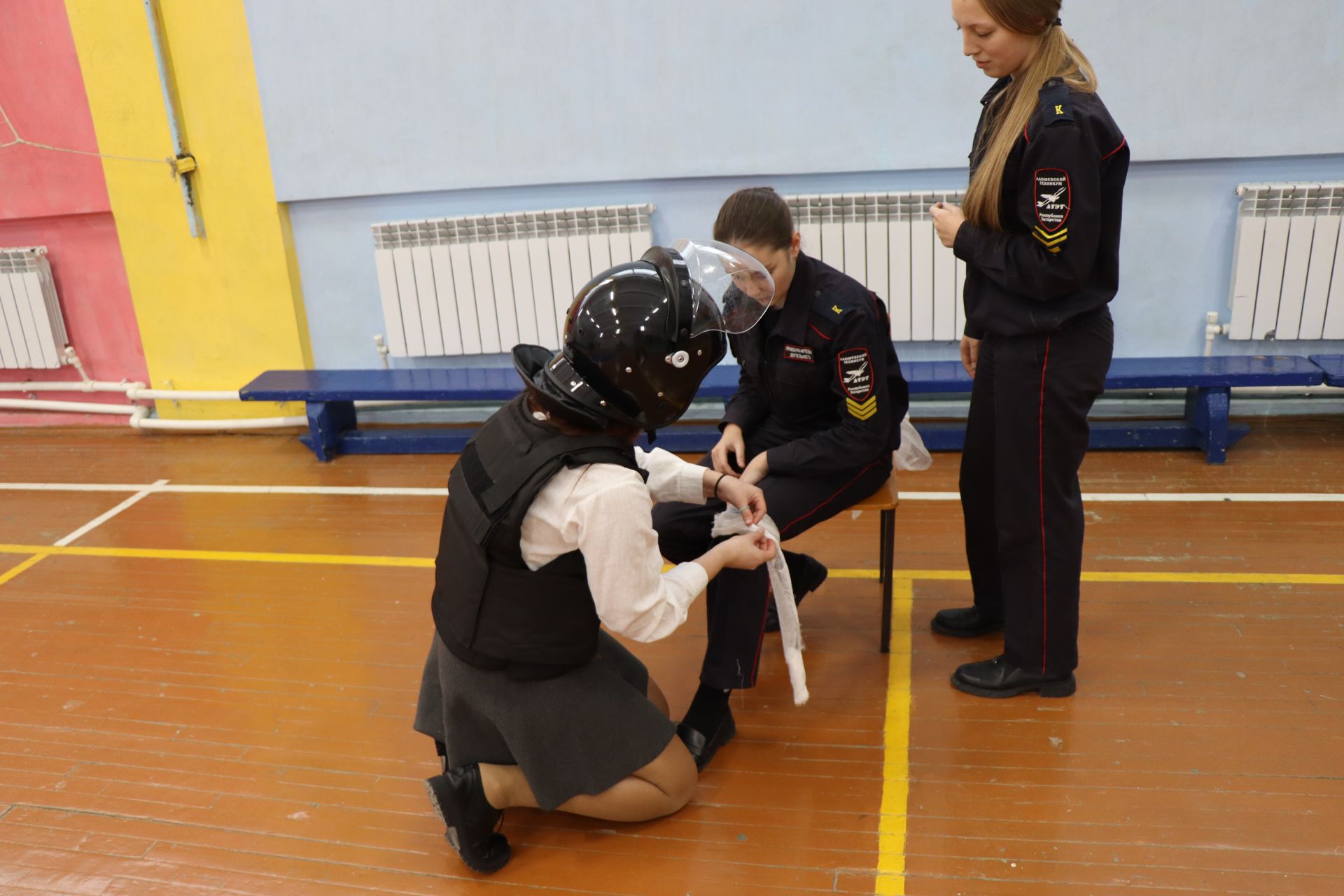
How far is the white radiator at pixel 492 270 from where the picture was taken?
207 inches

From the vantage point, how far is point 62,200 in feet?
19.1

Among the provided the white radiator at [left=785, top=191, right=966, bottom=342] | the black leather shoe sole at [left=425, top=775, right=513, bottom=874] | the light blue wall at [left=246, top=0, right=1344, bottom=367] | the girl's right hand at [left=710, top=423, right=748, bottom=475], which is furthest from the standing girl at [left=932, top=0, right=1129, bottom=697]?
the light blue wall at [left=246, top=0, right=1344, bottom=367]

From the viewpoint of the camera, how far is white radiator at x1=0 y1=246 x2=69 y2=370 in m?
5.89

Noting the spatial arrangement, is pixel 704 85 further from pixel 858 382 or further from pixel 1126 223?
pixel 858 382

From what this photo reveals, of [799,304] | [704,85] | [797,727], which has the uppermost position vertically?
[704,85]

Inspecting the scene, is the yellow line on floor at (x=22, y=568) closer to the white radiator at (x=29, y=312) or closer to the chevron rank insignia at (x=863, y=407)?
the white radiator at (x=29, y=312)

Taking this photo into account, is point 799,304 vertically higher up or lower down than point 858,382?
higher up

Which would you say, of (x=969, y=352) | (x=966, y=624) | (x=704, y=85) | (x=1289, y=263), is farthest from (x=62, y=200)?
(x=1289, y=263)

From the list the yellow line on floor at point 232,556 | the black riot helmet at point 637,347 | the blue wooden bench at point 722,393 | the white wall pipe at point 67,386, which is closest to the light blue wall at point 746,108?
the blue wooden bench at point 722,393

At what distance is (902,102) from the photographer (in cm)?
485

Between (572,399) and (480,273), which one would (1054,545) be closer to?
(572,399)

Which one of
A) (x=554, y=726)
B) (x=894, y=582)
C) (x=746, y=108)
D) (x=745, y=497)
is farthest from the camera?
(x=746, y=108)

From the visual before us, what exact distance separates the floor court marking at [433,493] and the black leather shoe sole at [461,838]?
2.47 meters

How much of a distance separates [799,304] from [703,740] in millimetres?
1218
